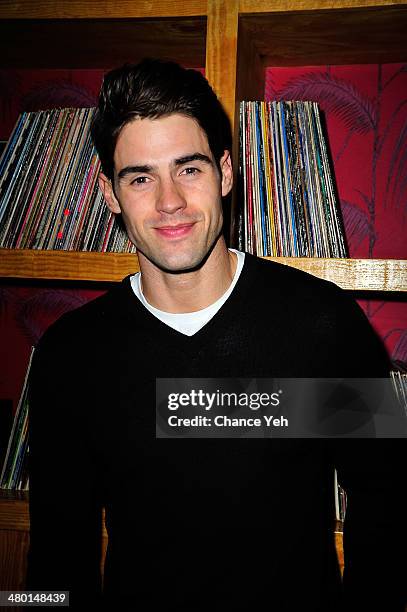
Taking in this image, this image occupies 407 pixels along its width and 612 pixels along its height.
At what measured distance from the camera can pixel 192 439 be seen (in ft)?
3.26

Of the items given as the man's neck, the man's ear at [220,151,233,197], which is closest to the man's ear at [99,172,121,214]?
the man's neck

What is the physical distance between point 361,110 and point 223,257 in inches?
25.4

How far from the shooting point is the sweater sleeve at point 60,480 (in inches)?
41.9

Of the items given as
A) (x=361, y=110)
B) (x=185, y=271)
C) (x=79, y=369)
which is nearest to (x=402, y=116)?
(x=361, y=110)

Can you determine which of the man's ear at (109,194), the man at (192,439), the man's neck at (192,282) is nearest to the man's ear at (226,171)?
the man at (192,439)

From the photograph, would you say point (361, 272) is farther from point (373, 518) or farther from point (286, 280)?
point (373, 518)

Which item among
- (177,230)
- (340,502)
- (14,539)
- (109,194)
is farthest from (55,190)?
(340,502)

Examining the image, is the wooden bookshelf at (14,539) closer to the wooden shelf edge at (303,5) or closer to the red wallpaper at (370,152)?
the red wallpaper at (370,152)

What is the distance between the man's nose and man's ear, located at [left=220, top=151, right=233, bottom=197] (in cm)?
11

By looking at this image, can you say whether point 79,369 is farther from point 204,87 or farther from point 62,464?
point 204,87

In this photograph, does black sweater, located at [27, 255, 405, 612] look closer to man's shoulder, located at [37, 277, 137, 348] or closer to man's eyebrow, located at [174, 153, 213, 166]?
man's shoulder, located at [37, 277, 137, 348]

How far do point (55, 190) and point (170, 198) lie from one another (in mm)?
338

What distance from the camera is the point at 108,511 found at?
1044 mm

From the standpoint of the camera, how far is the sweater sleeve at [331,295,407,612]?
0.93 meters
